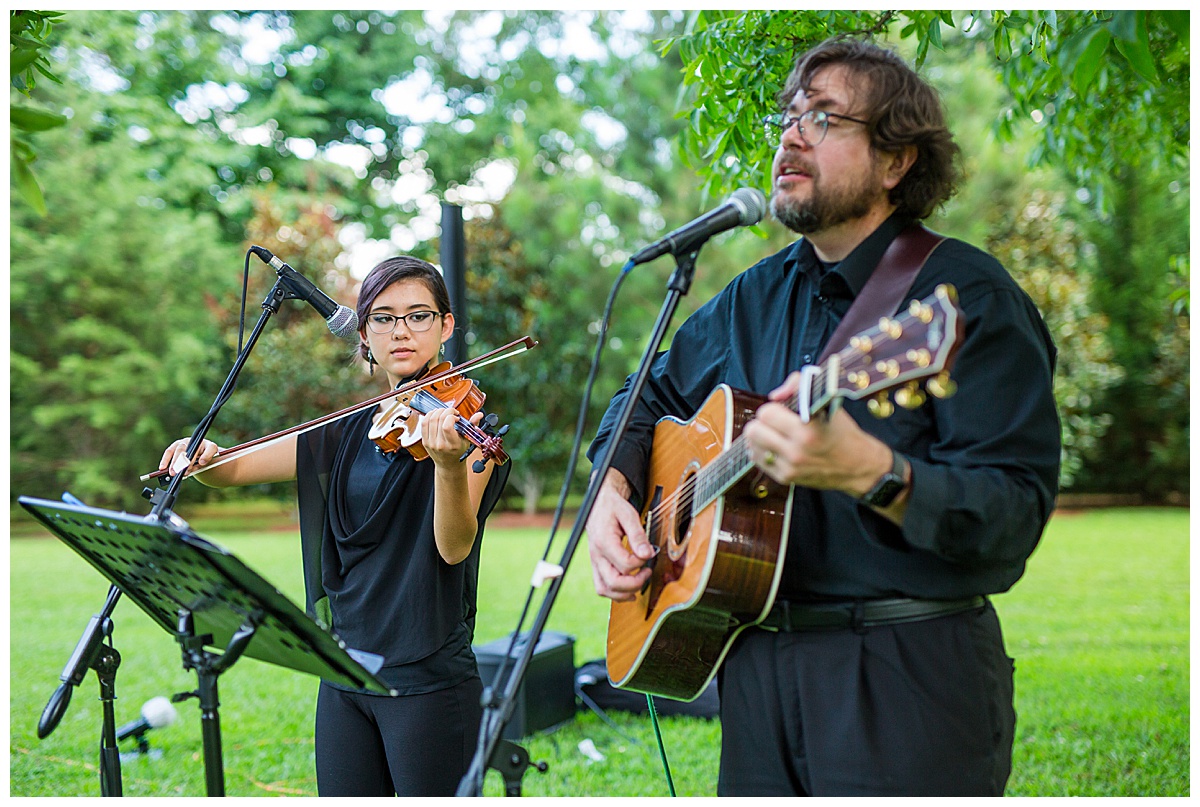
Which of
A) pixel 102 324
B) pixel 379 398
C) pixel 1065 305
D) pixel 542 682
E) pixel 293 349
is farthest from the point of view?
pixel 102 324

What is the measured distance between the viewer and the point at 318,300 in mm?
2648

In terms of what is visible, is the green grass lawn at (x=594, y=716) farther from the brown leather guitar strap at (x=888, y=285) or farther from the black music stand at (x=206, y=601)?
the brown leather guitar strap at (x=888, y=285)

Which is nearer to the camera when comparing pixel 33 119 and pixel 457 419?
pixel 33 119

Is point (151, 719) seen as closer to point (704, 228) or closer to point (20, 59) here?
point (20, 59)

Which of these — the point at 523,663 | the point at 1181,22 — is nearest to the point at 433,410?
the point at 523,663

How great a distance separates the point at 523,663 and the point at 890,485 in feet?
2.31

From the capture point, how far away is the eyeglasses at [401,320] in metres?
2.61

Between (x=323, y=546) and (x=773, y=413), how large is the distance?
1.51m

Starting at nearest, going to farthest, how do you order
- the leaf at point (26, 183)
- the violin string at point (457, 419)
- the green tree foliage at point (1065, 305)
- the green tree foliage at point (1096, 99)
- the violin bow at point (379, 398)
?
the leaf at point (26, 183) < the violin string at point (457, 419) < the violin bow at point (379, 398) < the green tree foliage at point (1096, 99) < the green tree foliage at point (1065, 305)

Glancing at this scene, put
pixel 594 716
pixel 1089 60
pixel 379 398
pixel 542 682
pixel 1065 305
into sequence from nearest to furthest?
1. pixel 1089 60
2. pixel 379 398
3. pixel 542 682
4. pixel 594 716
5. pixel 1065 305

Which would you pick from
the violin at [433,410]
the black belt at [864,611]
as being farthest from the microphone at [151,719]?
the black belt at [864,611]

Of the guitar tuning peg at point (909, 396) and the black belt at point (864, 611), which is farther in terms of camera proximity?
the black belt at point (864, 611)

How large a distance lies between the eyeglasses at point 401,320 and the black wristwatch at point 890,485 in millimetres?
1399

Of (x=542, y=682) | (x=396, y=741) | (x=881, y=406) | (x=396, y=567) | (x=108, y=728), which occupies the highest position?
(x=881, y=406)
